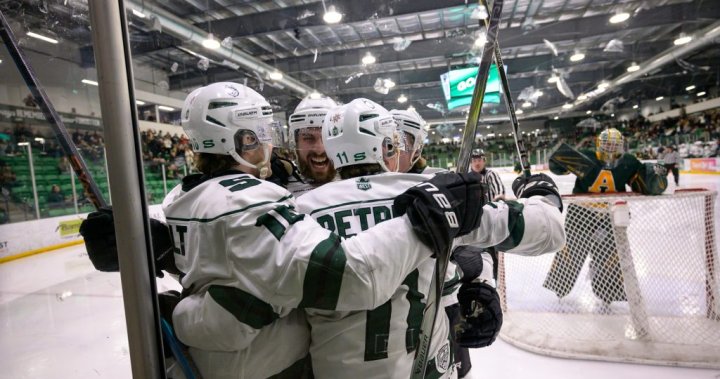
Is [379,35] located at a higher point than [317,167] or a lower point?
higher

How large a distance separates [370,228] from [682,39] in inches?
479

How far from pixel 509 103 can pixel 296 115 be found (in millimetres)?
968

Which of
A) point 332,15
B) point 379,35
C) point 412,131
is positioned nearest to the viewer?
point 412,131

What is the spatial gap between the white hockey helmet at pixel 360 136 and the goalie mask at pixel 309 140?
1.94ft

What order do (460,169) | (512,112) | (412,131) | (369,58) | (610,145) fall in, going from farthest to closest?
1. (369,58)
2. (610,145)
3. (412,131)
4. (512,112)
5. (460,169)

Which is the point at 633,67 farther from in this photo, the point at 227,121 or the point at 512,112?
the point at 227,121

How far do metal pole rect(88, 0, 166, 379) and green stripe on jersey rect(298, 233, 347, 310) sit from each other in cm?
25

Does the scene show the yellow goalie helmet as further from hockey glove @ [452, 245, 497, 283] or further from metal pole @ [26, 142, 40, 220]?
metal pole @ [26, 142, 40, 220]

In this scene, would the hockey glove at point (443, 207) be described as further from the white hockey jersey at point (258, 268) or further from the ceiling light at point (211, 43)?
the ceiling light at point (211, 43)

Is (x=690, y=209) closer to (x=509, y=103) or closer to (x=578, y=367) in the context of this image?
(x=578, y=367)

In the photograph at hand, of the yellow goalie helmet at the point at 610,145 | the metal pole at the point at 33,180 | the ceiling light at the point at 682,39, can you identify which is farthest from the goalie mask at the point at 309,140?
the ceiling light at the point at 682,39

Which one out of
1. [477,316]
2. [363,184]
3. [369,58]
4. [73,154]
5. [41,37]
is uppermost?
[369,58]

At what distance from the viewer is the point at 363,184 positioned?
0.99 metres

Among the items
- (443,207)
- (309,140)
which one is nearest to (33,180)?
(309,140)
